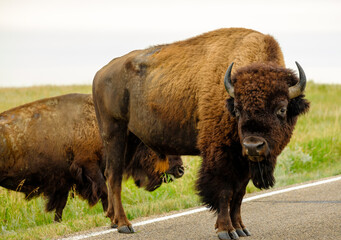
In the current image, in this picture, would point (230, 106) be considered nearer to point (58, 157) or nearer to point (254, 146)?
point (254, 146)

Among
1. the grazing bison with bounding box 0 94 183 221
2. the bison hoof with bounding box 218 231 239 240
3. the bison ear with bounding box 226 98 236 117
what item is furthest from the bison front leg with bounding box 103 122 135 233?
the bison ear with bounding box 226 98 236 117

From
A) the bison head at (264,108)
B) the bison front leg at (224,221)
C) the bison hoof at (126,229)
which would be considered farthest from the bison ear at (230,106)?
the bison hoof at (126,229)

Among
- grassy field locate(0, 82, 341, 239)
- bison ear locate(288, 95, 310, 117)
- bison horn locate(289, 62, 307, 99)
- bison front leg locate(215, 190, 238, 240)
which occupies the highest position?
bison horn locate(289, 62, 307, 99)

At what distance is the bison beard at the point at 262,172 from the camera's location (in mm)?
5672

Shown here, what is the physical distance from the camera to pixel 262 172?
5.70m

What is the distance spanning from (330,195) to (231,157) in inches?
124

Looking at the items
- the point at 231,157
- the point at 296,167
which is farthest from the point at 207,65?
the point at 296,167

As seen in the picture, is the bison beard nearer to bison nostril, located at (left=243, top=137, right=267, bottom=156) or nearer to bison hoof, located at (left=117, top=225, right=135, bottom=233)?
bison nostril, located at (left=243, top=137, right=267, bottom=156)

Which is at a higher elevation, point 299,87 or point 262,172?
point 299,87

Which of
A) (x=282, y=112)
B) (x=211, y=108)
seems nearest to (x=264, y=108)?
(x=282, y=112)

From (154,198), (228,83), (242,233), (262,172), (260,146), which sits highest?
(228,83)

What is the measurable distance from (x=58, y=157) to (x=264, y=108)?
5137 mm

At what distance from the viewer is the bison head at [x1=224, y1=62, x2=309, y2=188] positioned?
5.39m

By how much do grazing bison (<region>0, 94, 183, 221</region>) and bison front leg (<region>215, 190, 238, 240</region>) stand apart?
11.7ft
